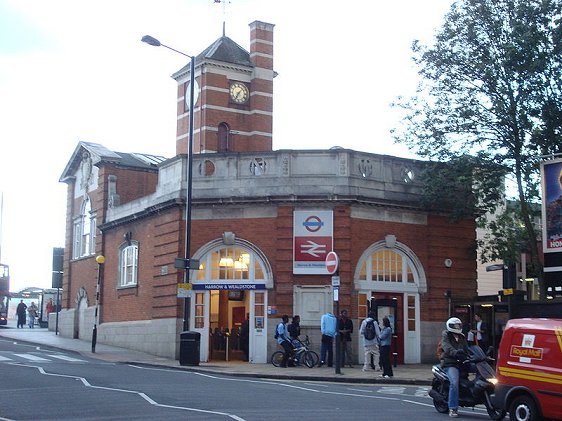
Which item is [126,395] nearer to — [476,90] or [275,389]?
[275,389]

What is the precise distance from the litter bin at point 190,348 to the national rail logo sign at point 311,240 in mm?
4398

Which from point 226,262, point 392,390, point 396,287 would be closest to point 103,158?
point 226,262

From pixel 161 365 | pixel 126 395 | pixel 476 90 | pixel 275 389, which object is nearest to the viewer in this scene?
pixel 126 395

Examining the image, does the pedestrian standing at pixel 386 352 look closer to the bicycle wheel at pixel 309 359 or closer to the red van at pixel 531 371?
the bicycle wheel at pixel 309 359

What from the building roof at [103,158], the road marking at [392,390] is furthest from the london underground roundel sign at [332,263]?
the building roof at [103,158]

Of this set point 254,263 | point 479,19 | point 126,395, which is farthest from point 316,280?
point 126,395

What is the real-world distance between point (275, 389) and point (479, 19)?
608 inches

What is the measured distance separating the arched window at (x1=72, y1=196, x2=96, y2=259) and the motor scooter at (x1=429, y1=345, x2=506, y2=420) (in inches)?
1083

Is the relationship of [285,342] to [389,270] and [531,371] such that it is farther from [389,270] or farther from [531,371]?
[531,371]

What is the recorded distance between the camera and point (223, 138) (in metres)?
49.4

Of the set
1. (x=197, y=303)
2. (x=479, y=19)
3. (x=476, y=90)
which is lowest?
(x=197, y=303)

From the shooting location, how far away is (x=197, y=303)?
29375 mm

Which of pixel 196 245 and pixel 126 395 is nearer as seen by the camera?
pixel 126 395

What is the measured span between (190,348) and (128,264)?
9.63 metres
